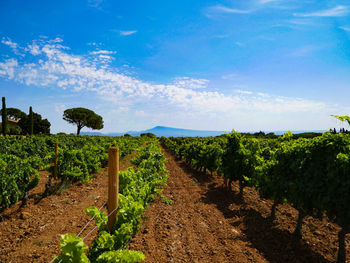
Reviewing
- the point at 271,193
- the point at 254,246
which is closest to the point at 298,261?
the point at 254,246

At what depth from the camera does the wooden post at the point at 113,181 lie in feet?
11.1

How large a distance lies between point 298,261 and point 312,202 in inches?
58.5

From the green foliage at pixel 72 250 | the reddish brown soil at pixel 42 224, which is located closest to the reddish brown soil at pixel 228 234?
the reddish brown soil at pixel 42 224

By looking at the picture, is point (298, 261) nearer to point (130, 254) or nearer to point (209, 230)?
point (209, 230)

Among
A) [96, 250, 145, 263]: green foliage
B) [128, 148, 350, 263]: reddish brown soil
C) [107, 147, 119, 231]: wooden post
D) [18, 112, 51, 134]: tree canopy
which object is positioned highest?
[18, 112, 51, 134]: tree canopy

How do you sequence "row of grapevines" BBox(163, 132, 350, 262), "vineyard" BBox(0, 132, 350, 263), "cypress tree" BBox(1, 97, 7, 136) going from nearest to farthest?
"vineyard" BBox(0, 132, 350, 263), "row of grapevines" BBox(163, 132, 350, 262), "cypress tree" BBox(1, 97, 7, 136)

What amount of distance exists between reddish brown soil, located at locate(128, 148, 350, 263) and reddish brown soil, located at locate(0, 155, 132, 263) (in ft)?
6.53

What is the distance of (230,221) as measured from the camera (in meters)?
6.94

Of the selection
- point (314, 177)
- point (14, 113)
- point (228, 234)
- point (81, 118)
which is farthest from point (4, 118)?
point (314, 177)

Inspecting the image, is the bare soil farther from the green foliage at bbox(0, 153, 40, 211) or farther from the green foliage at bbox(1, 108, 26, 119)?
the green foliage at bbox(1, 108, 26, 119)

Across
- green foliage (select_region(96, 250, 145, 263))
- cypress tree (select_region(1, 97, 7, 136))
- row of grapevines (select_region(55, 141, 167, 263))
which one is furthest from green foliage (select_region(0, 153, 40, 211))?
cypress tree (select_region(1, 97, 7, 136))

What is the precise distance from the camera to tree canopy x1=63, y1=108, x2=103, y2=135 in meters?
69.3

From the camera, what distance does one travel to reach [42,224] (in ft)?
20.0

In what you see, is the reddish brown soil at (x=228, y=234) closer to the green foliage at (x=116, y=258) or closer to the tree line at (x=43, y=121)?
the green foliage at (x=116, y=258)
